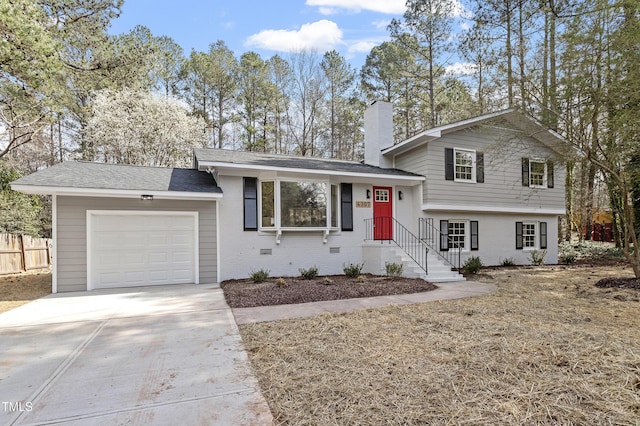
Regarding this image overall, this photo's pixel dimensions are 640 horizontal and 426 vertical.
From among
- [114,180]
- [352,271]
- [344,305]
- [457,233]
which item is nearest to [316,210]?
[352,271]

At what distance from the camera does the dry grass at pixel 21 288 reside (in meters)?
6.47

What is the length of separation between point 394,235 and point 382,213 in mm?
869

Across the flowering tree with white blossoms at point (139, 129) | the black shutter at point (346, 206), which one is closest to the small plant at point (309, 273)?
the black shutter at point (346, 206)

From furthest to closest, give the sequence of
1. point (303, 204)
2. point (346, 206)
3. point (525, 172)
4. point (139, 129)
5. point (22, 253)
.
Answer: point (139, 129) → point (525, 172) → point (22, 253) → point (346, 206) → point (303, 204)

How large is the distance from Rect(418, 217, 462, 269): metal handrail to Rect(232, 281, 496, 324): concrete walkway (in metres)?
3.43

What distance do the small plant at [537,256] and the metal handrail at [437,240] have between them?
10.7 feet

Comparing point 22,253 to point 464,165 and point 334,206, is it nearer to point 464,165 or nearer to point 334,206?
point 334,206

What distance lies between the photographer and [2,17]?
6.48 m

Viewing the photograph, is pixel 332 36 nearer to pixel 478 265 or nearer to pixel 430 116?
pixel 430 116

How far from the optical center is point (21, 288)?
25.5 feet

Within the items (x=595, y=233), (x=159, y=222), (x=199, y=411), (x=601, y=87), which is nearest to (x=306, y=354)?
(x=199, y=411)

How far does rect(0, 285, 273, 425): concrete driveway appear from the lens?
7.87ft

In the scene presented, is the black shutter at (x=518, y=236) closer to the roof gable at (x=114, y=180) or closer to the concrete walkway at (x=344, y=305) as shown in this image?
the concrete walkway at (x=344, y=305)

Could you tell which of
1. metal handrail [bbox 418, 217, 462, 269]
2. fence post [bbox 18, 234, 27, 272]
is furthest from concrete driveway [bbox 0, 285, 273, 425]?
metal handrail [bbox 418, 217, 462, 269]
